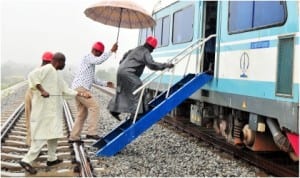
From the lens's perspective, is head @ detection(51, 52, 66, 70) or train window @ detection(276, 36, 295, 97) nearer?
train window @ detection(276, 36, 295, 97)

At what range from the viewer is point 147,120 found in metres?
7.61

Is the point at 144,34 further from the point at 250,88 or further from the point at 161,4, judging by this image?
the point at 250,88

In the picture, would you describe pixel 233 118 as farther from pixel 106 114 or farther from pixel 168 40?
pixel 106 114

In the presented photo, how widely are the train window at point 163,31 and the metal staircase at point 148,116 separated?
310 cm

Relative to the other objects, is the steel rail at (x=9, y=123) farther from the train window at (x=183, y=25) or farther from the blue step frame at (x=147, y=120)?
the train window at (x=183, y=25)

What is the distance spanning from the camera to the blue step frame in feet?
24.3

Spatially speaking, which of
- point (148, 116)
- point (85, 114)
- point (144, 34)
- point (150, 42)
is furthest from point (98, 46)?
point (144, 34)

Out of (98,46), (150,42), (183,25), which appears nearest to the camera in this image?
(150,42)

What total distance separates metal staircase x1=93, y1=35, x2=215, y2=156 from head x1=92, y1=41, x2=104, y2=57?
1023mm

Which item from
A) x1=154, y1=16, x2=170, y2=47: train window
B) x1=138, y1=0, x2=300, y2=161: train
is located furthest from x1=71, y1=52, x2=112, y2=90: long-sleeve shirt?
x1=154, y1=16, x2=170, y2=47: train window

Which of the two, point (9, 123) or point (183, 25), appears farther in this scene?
point (9, 123)

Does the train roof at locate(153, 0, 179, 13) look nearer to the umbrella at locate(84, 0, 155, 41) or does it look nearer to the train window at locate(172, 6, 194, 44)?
the train window at locate(172, 6, 194, 44)

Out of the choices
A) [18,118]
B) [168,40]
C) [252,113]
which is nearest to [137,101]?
[252,113]

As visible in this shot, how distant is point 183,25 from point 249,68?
11.7 ft
